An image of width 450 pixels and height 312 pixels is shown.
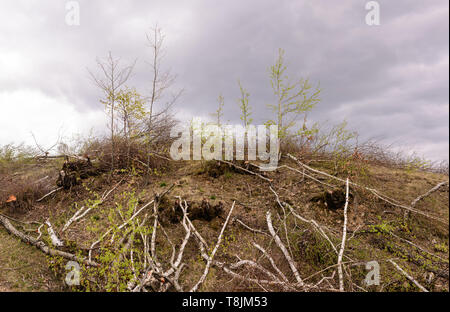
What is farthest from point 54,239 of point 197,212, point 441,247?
point 441,247

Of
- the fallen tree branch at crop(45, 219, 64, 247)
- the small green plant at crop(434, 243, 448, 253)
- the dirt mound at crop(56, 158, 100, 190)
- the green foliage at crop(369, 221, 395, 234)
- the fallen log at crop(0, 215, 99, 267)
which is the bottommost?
the fallen log at crop(0, 215, 99, 267)

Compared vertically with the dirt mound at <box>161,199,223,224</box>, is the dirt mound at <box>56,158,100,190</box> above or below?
above

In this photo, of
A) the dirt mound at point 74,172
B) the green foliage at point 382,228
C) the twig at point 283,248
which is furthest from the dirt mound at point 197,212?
the dirt mound at point 74,172

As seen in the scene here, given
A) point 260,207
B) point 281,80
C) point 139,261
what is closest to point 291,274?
point 260,207

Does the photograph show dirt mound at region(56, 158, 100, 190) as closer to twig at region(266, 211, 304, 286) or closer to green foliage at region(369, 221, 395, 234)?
twig at region(266, 211, 304, 286)

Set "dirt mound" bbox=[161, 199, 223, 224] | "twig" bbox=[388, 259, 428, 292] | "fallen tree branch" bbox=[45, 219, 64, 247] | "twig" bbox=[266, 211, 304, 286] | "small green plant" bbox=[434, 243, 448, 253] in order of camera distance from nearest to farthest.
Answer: "twig" bbox=[388, 259, 428, 292], "twig" bbox=[266, 211, 304, 286], "small green plant" bbox=[434, 243, 448, 253], "fallen tree branch" bbox=[45, 219, 64, 247], "dirt mound" bbox=[161, 199, 223, 224]

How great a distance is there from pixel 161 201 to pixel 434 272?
199 inches

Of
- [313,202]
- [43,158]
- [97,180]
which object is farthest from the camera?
Answer: [43,158]

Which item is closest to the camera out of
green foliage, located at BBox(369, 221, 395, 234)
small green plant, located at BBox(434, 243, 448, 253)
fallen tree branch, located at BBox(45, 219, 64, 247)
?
small green plant, located at BBox(434, 243, 448, 253)

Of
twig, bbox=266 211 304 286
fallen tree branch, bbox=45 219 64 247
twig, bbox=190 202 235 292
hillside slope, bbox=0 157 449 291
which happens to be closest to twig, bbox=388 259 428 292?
hillside slope, bbox=0 157 449 291

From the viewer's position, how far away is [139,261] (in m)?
4.07

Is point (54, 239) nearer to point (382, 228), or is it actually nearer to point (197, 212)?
point (197, 212)

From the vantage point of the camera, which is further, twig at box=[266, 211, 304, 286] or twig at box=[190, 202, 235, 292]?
twig at box=[266, 211, 304, 286]
